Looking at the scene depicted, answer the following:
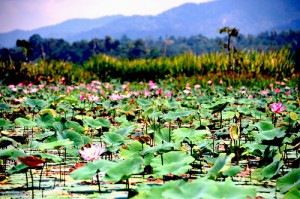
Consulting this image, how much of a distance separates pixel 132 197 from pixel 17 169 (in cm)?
67

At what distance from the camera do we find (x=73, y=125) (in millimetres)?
2795

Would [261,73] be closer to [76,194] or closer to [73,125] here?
[73,125]

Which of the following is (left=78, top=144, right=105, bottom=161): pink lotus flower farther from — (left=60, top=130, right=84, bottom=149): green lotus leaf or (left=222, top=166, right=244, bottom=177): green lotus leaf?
(left=222, top=166, right=244, bottom=177): green lotus leaf

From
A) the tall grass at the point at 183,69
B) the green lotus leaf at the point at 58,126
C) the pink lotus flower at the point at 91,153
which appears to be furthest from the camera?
the tall grass at the point at 183,69

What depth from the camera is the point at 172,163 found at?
5.66ft

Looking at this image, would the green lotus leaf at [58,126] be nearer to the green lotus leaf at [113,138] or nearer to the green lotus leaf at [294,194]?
the green lotus leaf at [113,138]

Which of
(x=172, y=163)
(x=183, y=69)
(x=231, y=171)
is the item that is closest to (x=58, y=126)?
(x=172, y=163)

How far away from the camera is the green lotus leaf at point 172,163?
1.62 metres

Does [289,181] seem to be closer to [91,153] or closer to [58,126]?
[91,153]

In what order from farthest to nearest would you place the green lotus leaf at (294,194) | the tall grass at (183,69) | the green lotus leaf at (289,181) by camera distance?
1. the tall grass at (183,69)
2. the green lotus leaf at (289,181)
3. the green lotus leaf at (294,194)

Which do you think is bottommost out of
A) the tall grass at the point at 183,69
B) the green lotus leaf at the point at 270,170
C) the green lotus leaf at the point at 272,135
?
the green lotus leaf at the point at 270,170

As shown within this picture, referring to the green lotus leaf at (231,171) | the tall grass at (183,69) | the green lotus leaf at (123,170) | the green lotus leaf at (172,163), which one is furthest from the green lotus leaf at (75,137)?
the tall grass at (183,69)

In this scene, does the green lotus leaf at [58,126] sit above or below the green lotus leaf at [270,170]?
above

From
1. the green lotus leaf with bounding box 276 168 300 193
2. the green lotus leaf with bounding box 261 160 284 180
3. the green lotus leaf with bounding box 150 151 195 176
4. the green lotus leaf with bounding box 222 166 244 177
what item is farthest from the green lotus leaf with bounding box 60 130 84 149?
the green lotus leaf with bounding box 276 168 300 193
